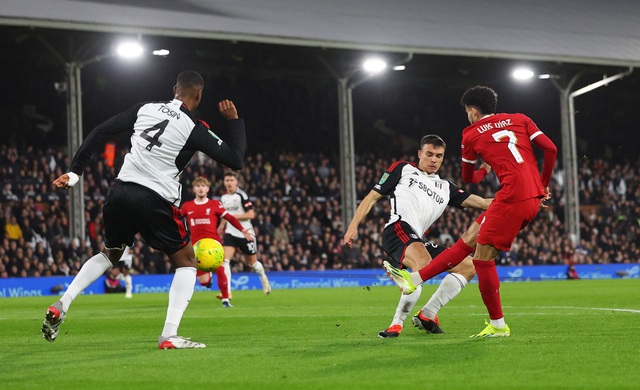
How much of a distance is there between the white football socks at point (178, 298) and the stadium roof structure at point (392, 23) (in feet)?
58.0

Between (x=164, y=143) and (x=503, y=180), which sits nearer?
(x=164, y=143)

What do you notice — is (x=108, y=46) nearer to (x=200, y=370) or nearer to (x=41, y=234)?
(x=41, y=234)

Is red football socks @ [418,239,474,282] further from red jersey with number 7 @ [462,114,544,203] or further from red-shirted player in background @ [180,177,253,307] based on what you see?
red-shirted player in background @ [180,177,253,307]

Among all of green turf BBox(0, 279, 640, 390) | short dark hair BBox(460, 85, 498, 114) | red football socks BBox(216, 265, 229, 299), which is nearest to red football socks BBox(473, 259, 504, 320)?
green turf BBox(0, 279, 640, 390)

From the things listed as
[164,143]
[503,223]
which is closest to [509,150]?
[503,223]

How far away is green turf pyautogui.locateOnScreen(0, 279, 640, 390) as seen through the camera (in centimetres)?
638

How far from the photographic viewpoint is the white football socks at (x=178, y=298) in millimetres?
8688

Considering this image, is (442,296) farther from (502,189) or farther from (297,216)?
(297,216)

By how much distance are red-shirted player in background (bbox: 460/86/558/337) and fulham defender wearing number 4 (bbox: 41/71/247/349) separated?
2.09 m

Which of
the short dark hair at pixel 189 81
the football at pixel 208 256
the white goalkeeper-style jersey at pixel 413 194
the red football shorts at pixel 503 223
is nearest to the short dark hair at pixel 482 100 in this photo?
the red football shorts at pixel 503 223

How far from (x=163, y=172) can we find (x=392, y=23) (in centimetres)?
2527

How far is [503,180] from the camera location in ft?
29.5

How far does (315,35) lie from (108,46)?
5.92m

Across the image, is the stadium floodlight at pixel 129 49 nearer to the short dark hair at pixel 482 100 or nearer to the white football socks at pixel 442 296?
the white football socks at pixel 442 296
